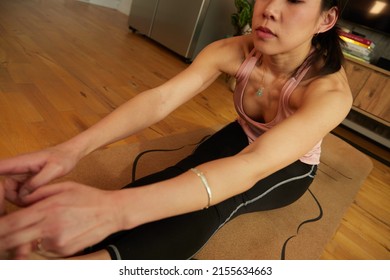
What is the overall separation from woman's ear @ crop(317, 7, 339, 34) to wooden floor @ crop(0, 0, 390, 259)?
79 cm

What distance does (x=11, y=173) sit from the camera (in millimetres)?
559

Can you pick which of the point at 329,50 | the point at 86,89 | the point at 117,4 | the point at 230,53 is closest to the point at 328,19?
the point at 329,50

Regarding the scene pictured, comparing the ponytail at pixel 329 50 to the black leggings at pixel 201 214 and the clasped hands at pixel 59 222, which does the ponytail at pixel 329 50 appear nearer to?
the black leggings at pixel 201 214

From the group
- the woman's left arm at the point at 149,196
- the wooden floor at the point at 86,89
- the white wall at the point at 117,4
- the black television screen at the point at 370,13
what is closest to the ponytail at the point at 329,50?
the woman's left arm at the point at 149,196

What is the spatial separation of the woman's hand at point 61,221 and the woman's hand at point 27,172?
0.09 m

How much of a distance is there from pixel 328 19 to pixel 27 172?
2.73 feet

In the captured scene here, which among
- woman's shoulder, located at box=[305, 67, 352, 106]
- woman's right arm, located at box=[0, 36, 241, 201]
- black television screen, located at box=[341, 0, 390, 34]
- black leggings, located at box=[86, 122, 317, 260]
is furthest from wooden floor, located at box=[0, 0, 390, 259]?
black television screen, located at box=[341, 0, 390, 34]

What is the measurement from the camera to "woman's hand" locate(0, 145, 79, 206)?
1.77 feet

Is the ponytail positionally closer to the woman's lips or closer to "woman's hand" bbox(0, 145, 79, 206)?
the woman's lips

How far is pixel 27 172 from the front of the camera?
572 millimetres

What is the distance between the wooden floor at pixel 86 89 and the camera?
1.21 metres

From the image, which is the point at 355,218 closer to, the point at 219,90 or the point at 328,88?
the point at 328,88
